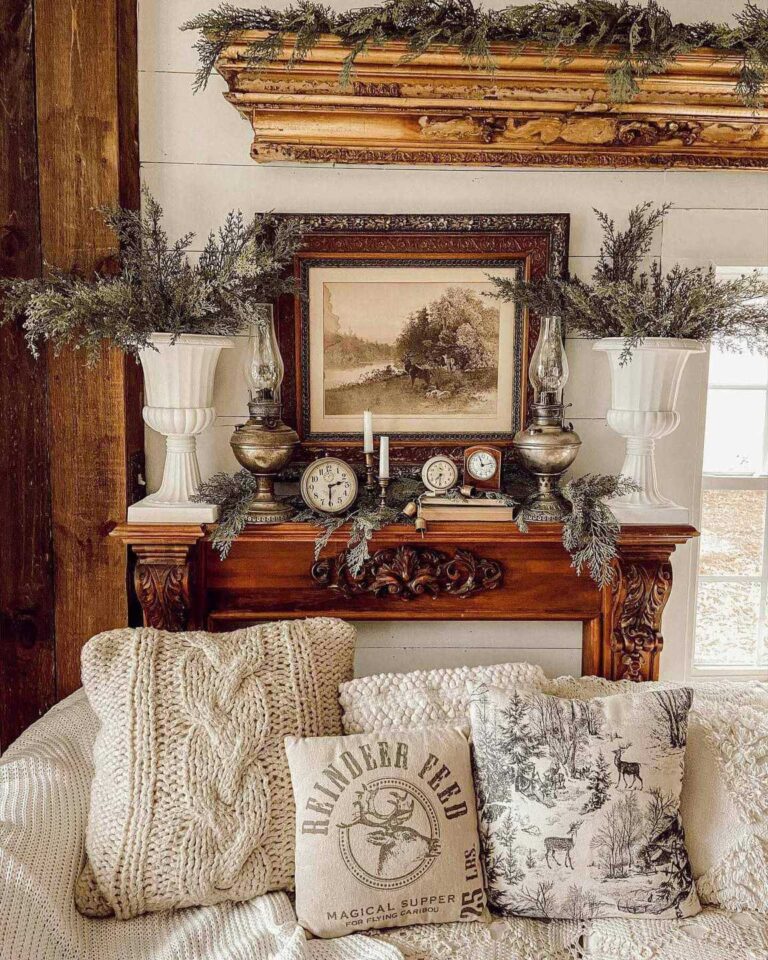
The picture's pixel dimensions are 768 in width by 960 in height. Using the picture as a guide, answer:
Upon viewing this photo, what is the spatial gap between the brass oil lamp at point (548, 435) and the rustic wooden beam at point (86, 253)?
1.06 metres

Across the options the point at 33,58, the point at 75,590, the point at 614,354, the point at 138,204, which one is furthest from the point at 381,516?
the point at 33,58

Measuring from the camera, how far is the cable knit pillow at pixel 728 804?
143 centimetres

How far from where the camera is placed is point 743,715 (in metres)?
1.62

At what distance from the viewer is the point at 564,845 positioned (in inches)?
54.9

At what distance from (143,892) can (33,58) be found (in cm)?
194

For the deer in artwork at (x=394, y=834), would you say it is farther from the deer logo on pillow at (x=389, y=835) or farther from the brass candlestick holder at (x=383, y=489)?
the brass candlestick holder at (x=383, y=489)

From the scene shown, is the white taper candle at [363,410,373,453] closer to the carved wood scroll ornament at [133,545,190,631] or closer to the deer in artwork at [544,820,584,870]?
the carved wood scroll ornament at [133,545,190,631]

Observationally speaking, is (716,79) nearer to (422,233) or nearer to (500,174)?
(500,174)

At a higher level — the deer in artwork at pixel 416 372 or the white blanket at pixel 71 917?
the deer in artwork at pixel 416 372

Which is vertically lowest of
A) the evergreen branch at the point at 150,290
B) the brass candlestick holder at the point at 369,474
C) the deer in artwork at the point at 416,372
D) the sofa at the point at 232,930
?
the sofa at the point at 232,930

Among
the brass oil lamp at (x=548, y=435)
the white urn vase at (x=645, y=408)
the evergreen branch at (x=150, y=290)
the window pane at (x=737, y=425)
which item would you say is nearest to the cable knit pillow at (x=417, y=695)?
the brass oil lamp at (x=548, y=435)

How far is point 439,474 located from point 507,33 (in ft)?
Result: 3.44

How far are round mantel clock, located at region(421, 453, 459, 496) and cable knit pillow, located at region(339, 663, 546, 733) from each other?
1.58ft

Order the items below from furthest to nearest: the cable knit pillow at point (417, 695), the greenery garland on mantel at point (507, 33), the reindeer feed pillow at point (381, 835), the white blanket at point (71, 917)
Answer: the greenery garland on mantel at point (507, 33), the cable knit pillow at point (417, 695), the reindeer feed pillow at point (381, 835), the white blanket at point (71, 917)
